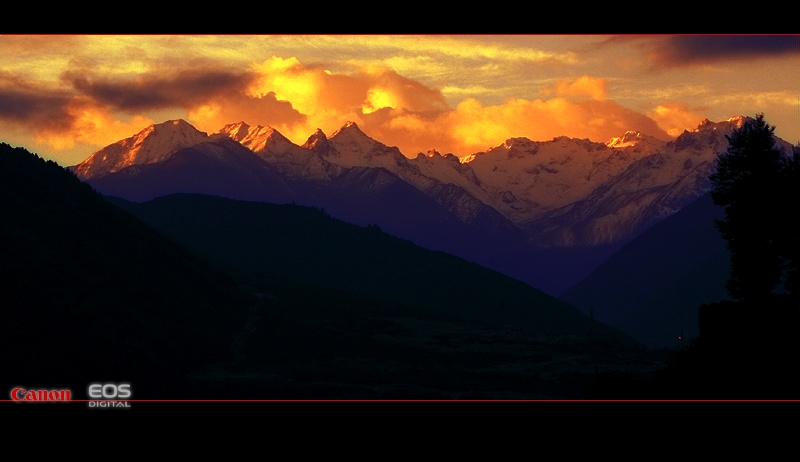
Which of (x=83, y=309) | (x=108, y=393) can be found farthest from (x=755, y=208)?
(x=83, y=309)

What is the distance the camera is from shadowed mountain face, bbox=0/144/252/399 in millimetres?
148625

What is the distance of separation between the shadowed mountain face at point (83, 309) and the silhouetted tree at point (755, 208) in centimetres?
9107

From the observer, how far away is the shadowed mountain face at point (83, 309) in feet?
488

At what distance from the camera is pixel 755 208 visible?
81312 millimetres

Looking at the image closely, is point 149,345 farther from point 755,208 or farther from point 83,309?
point 755,208

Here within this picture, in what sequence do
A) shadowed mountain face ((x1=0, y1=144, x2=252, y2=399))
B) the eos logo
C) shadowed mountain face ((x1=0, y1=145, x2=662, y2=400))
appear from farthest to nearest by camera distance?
shadowed mountain face ((x1=0, y1=145, x2=662, y2=400)), shadowed mountain face ((x1=0, y1=144, x2=252, y2=399)), the eos logo

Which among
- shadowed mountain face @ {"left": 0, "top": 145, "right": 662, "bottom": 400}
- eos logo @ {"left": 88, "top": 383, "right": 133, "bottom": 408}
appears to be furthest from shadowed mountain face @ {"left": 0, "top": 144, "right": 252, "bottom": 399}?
eos logo @ {"left": 88, "top": 383, "right": 133, "bottom": 408}

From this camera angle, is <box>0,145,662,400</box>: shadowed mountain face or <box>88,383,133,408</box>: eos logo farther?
<box>0,145,662,400</box>: shadowed mountain face

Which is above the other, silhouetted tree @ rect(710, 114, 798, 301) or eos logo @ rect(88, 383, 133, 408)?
silhouetted tree @ rect(710, 114, 798, 301)

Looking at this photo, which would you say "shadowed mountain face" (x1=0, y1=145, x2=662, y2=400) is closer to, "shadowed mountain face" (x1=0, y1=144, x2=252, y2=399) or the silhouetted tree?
"shadowed mountain face" (x1=0, y1=144, x2=252, y2=399)

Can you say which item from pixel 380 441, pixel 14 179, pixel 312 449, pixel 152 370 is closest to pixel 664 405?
pixel 380 441

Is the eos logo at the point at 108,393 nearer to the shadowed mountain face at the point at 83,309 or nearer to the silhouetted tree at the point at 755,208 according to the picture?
the silhouetted tree at the point at 755,208

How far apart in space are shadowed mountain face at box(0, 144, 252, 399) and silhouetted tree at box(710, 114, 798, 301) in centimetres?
9107
